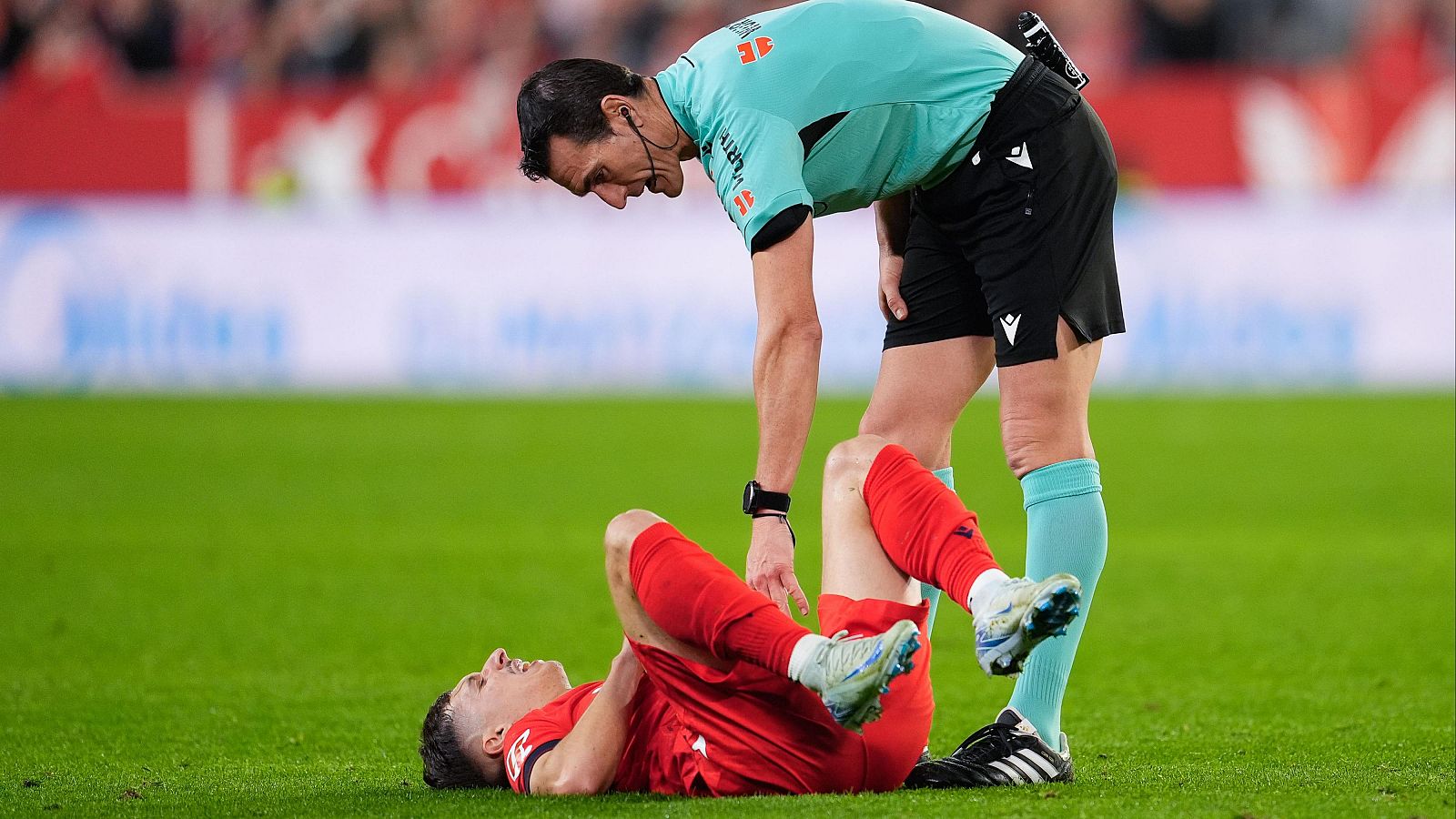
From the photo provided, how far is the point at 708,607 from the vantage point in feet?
10.9

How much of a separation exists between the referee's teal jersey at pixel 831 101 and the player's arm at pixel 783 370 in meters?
0.09

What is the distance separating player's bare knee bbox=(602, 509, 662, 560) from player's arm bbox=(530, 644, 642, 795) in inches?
8.8

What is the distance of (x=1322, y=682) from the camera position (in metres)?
5.29

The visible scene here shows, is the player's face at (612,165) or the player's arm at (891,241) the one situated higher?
the player's face at (612,165)

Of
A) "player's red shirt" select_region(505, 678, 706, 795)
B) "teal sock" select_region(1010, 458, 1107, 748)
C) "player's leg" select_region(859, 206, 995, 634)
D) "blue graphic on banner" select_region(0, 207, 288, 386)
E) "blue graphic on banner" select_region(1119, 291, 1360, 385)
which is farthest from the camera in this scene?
"blue graphic on banner" select_region(0, 207, 288, 386)

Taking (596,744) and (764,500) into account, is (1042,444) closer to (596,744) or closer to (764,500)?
(764,500)

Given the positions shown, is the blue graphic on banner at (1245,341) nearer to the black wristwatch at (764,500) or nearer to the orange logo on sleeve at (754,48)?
the orange logo on sleeve at (754,48)

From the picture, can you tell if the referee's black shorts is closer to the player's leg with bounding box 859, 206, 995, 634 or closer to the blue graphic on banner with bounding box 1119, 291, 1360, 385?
the player's leg with bounding box 859, 206, 995, 634

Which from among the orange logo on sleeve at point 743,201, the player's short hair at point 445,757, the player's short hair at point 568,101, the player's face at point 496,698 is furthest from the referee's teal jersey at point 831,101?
the player's short hair at point 445,757

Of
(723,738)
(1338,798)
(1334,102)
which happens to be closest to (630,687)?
(723,738)

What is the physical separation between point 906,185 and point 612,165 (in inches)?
26.6

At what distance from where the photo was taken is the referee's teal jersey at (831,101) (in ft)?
12.0

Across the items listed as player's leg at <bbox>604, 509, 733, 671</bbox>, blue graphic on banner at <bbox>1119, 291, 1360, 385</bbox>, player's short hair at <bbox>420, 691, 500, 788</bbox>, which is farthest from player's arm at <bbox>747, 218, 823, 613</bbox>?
blue graphic on banner at <bbox>1119, 291, 1360, 385</bbox>

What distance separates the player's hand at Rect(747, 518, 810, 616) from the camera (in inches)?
138
